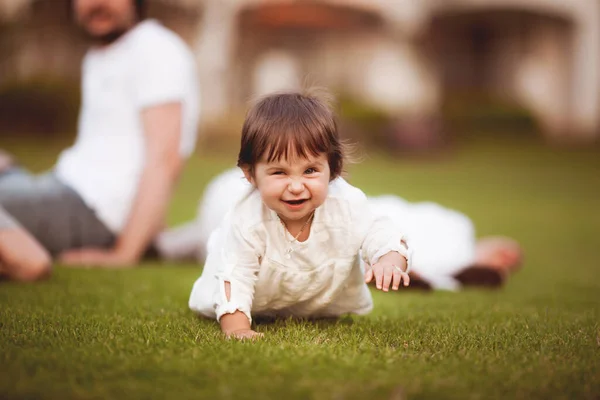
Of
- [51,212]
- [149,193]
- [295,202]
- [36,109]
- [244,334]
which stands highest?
[36,109]

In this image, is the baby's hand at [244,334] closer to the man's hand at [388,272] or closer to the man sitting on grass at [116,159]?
the man's hand at [388,272]

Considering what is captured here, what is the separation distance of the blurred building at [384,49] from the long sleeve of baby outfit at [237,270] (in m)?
14.2

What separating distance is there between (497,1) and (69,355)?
760 inches

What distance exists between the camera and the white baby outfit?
7.88 feet

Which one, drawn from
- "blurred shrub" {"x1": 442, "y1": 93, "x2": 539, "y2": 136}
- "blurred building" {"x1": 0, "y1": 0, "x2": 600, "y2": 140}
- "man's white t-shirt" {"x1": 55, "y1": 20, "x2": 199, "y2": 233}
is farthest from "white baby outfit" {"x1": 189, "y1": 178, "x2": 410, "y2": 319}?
"blurred shrub" {"x1": 442, "y1": 93, "x2": 539, "y2": 136}

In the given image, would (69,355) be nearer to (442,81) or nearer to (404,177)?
(404,177)

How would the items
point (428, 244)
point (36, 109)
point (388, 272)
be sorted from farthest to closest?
point (36, 109)
point (428, 244)
point (388, 272)

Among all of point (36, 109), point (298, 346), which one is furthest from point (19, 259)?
→ point (36, 109)

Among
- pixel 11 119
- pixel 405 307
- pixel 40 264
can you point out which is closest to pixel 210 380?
pixel 405 307

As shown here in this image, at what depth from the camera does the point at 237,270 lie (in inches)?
94.2

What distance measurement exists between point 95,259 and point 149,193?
48cm

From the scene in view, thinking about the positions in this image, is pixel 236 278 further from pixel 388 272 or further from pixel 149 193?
pixel 149 193

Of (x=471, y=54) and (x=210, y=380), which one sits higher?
(x=471, y=54)

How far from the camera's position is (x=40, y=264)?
10.9ft
